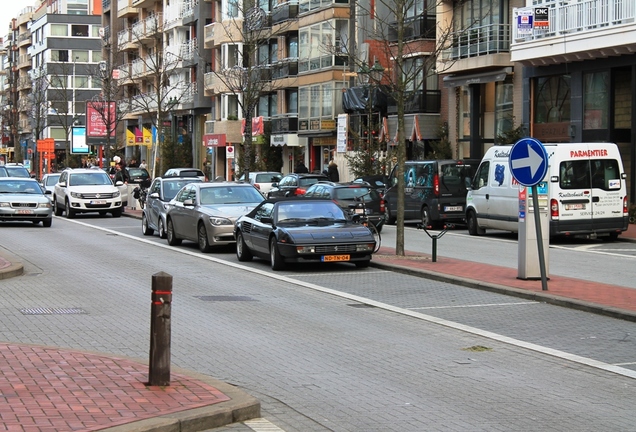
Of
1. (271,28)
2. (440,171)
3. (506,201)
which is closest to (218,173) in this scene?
(271,28)

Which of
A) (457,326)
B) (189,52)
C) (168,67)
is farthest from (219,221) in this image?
(168,67)

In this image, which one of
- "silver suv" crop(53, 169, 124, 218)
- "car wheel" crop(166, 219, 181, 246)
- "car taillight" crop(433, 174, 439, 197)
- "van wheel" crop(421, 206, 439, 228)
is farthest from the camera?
"silver suv" crop(53, 169, 124, 218)

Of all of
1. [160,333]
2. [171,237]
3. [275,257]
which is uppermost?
[160,333]

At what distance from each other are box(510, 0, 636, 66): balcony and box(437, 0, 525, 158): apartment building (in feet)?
8.06

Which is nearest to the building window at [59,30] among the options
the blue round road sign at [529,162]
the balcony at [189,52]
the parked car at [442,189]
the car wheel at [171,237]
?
the balcony at [189,52]

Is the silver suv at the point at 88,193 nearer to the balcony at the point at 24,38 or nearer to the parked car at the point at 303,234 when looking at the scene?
the parked car at the point at 303,234

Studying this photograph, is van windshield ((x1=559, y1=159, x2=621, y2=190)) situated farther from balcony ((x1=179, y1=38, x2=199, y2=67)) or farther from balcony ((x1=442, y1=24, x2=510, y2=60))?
balcony ((x1=179, y1=38, x2=199, y2=67))

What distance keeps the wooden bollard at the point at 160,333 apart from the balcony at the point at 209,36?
63.2 meters

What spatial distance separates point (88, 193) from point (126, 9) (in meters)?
53.5

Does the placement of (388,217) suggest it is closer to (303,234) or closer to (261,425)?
(303,234)

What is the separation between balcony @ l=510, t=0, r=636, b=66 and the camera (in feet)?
109

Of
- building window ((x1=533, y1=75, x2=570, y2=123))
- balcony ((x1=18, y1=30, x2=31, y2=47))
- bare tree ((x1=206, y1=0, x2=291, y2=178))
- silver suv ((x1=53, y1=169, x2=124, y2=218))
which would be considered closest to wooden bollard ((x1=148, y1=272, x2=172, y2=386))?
building window ((x1=533, y1=75, x2=570, y2=123))

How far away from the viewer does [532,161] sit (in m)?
15.5

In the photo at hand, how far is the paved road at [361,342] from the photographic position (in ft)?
27.1
